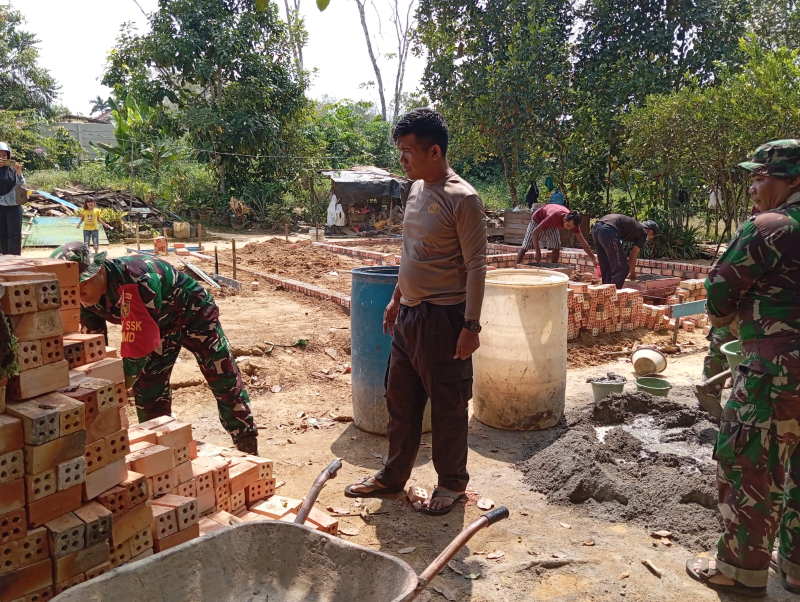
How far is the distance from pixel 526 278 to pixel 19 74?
32503 millimetres

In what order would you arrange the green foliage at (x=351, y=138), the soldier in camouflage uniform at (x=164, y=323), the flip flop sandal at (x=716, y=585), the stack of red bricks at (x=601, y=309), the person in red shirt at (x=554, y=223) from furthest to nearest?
the green foliage at (x=351, y=138), the person in red shirt at (x=554, y=223), the stack of red bricks at (x=601, y=309), the soldier in camouflage uniform at (x=164, y=323), the flip flop sandal at (x=716, y=585)

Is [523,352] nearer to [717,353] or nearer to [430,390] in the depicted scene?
[430,390]

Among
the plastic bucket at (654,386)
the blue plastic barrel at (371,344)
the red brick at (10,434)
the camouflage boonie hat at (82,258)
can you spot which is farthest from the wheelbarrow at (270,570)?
the plastic bucket at (654,386)

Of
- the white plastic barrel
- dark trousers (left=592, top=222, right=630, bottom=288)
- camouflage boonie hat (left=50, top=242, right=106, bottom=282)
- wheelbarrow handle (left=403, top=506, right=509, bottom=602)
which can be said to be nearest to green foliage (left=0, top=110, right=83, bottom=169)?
dark trousers (left=592, top=222, right=630, bottom=288)

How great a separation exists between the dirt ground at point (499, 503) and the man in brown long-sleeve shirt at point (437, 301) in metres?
0.36

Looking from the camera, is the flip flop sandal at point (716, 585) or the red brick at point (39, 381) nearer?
the red brick at point (39, 381)

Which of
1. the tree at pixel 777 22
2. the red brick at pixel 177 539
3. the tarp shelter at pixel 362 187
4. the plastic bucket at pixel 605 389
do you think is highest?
the tree at pixel 777 22

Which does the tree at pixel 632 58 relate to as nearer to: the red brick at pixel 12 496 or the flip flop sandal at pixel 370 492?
the flip flop sandal at pixel 370 492

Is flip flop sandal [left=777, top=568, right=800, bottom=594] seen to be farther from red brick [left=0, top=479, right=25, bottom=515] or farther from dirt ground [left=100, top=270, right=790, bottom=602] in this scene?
red brick [left=0, top=479, right=25, bottom=515]

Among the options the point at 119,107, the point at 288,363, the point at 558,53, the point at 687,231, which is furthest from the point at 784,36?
the point at 119,107

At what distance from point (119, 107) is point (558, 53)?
16881 mm

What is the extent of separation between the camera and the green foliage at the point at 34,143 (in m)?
22.8

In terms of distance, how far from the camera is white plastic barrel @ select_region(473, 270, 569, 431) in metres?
4.36

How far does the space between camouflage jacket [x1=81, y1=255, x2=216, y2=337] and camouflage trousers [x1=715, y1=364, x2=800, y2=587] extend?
2752mm
